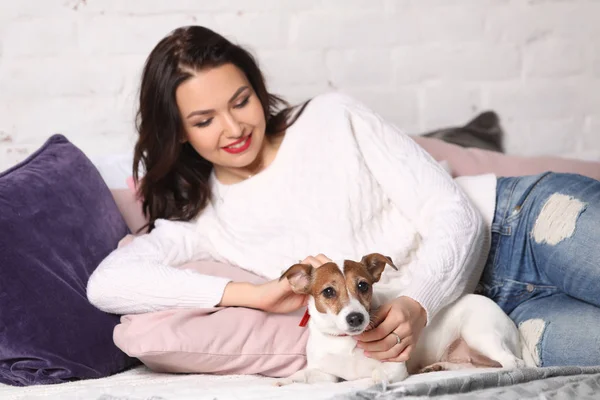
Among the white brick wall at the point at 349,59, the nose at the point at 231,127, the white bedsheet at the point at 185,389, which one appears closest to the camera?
the white bedsheet at the point at 185,389

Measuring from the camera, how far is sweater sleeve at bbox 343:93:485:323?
6.17 feet

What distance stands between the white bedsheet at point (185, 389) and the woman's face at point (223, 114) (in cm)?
67

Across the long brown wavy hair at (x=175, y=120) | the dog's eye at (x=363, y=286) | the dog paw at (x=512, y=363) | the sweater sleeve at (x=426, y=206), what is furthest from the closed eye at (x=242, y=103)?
the dog paw at (x=512, y=363)

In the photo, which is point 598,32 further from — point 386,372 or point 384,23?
point 386,372

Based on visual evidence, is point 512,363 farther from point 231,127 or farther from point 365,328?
→ point 231,127

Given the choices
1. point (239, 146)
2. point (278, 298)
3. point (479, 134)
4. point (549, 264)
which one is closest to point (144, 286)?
point (278, 298)

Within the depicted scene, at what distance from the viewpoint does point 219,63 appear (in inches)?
87.4

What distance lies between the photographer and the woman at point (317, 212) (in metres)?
1.92

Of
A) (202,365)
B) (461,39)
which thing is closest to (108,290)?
(202,365)

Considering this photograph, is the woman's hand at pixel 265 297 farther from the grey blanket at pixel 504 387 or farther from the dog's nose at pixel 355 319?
the grey blanket at pixel 504 387

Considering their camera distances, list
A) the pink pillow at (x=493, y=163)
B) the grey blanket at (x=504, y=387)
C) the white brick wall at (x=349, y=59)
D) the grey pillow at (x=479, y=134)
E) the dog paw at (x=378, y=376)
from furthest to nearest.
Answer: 1. the grey pillow at (x=479, y=134)
2. the white brick wall at (x=349, y=59)
3. the pink pillow at (x=493, y=163)
4. the dog paw at (x=378, y=376)
5. the grey blanket at (x=504, y=387)

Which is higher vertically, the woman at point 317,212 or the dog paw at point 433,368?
the woman at point 317,212

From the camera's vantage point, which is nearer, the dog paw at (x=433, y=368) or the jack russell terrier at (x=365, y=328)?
the jack russell terrier at (x=365, y=328)

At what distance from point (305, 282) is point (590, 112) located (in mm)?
2075
